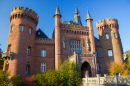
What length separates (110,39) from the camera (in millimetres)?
34438

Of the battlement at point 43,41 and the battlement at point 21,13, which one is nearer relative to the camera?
the battlement at point 21,13

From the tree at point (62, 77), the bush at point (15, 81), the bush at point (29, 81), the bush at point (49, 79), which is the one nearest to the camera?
the bush at point (15, 81)

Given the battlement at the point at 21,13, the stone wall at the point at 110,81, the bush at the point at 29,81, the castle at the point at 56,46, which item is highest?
the battlement at the point at 21,13

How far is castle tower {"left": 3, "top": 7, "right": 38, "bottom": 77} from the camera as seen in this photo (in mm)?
25766

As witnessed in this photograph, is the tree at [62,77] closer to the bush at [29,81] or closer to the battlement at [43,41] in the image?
the bush at [29,81]

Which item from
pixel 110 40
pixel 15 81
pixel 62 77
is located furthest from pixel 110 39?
pixel 15 81

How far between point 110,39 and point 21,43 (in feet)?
71.7

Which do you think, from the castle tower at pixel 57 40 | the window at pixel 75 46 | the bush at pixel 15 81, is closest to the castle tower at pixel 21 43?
the bush at pixel 15 81

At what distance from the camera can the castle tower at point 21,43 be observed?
25.8m

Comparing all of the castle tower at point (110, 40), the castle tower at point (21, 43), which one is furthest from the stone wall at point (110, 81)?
the castle tower at point (110, 40)

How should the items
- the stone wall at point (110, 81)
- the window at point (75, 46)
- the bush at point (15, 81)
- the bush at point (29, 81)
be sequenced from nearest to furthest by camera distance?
the stone wall at point (110, 81) → the bush at point (15, 81) → the bush at point (29, 81) → the window at point (75, 46)

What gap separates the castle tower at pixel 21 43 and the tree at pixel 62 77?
473cm

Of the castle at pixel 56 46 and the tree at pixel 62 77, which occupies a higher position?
the castle at pixel 56 46

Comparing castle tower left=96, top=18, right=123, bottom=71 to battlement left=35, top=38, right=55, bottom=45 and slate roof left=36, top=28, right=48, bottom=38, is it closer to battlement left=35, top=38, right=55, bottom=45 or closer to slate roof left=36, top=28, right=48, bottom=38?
battlement left=35, top=38, right=55, bottom=45
